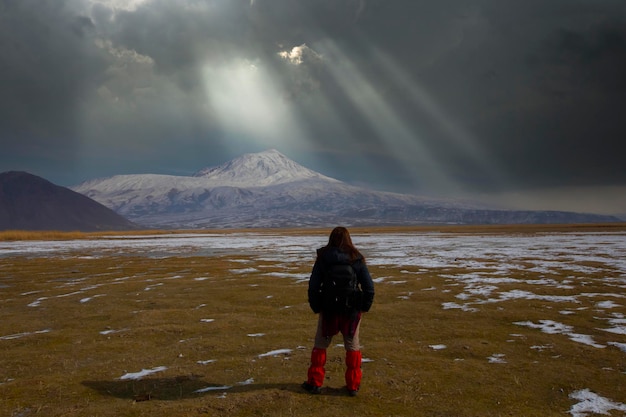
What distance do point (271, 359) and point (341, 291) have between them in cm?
403

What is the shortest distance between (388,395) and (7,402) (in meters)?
7.93

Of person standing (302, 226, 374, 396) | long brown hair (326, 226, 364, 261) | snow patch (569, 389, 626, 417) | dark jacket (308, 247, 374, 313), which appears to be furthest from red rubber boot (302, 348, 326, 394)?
snow patch (569, 389, 626, 417)

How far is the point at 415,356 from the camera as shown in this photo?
12.4m

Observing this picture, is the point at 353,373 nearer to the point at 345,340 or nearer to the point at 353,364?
the point at 353,364

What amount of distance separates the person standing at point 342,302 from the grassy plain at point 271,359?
522 millimetres

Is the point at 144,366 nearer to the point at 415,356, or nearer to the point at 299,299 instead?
the point at 415,356

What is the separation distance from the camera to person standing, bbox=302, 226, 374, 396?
30.7 ft

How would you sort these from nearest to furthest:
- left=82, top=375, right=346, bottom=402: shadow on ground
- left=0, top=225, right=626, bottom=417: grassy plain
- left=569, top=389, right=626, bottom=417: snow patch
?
left=569, top=389, right=626, bottom=417: snow patch < left=0, top=225, right=626, bottom=417: grassy plain < left=82, top=375, right=346, bottom=402: shadow on ground

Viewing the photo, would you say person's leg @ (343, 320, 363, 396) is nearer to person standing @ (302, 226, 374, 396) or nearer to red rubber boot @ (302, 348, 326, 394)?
person standing @ (302, 226, 374, 396)

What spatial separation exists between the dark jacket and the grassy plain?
6.43 feet

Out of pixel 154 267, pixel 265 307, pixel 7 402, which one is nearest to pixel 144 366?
pixel 7 402

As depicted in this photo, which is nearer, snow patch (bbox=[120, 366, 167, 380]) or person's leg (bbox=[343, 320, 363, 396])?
person's leg (bbox=[343, 320, 363, 396])

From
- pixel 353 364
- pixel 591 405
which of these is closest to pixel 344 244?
pixel 353 364

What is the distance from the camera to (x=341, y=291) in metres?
9.28
